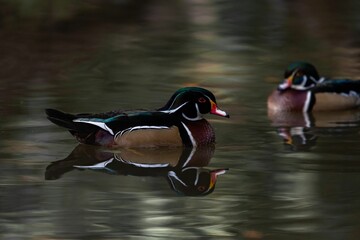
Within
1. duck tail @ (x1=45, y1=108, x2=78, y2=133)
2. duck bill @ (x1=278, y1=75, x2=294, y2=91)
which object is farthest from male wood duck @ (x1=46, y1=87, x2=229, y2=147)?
duck bill @ (x1=278, y1=75, x2=294, y2=91)

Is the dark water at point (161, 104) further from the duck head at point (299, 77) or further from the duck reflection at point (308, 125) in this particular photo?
the duck head at point (299, 77)

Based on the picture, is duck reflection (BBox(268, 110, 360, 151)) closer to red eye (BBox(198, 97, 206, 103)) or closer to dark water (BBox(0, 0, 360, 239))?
dark water (BBox(0, 0, 360, 239))

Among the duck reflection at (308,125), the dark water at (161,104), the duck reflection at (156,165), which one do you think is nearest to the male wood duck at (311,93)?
the duck reflection at (308,125)

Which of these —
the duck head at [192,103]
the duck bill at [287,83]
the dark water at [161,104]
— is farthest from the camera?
the duck bill at [287,83]

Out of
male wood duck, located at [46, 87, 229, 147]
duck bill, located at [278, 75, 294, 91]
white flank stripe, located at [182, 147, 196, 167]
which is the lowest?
duck bill, located at [278, 75, 294, 91]

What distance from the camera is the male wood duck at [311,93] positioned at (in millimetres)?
13914

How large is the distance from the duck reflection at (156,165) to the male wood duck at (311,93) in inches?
102

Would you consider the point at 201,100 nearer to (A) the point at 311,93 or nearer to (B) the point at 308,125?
(B) the point at 308,125

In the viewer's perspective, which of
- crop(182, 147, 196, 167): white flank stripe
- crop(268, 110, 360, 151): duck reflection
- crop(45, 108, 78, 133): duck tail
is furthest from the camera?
crop(268, 110, 360, 151): duck reflection

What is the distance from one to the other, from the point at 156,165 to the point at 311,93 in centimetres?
363

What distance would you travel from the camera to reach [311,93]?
1407 centimetres

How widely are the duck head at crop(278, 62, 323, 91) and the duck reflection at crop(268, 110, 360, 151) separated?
0.51 m

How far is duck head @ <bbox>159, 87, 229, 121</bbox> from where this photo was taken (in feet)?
38.4

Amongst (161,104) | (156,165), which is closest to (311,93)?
(161,104)
